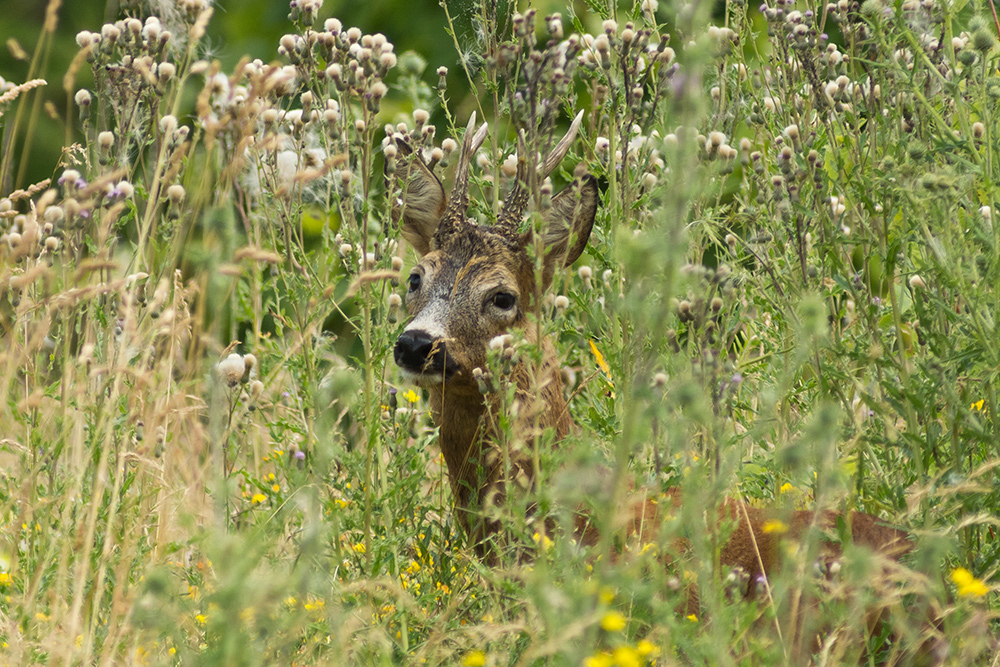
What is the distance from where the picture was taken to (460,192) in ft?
14.6

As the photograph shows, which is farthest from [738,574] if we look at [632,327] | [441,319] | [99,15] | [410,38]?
[99,15]

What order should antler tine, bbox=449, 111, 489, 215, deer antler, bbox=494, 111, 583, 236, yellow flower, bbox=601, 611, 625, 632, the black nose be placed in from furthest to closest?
antler tine, bbox=449, 111, 489, 215
deer antler, bbox=494, 111, 583, 236
the black nose
yellow flower, bbox=601, 611, 625, 632

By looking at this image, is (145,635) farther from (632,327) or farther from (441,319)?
(441,319)

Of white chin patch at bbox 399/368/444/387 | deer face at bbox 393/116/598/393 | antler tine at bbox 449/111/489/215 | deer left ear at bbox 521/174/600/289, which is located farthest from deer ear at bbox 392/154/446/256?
white chin patch at bbox 399/368/444/387

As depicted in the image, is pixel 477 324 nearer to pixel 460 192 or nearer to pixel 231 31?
pixel 460 192

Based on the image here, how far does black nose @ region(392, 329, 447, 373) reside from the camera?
12.7 ft

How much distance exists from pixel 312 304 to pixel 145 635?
0.93m

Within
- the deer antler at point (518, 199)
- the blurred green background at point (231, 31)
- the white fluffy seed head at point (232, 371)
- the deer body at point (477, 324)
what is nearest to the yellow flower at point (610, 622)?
the deer body at point (477, 324)

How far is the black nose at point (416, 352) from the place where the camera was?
3869 millimetres

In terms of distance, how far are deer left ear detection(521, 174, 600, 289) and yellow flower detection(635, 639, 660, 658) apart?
1606 mm

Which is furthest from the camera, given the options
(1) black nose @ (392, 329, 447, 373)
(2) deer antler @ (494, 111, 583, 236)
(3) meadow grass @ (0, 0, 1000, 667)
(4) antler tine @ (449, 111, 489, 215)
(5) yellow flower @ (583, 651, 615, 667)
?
(4) antler tine @ (449, 111, 489, 215)

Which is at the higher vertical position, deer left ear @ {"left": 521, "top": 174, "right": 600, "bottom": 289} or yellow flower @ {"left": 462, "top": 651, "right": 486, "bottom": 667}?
deer left ear @ {"left": 521, "top": 174, "right": 600, "bottom": 289}

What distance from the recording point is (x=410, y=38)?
7.30 meters

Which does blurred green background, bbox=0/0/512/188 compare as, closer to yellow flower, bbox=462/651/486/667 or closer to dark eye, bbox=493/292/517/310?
dark eye, bbox=493/292/517/310
